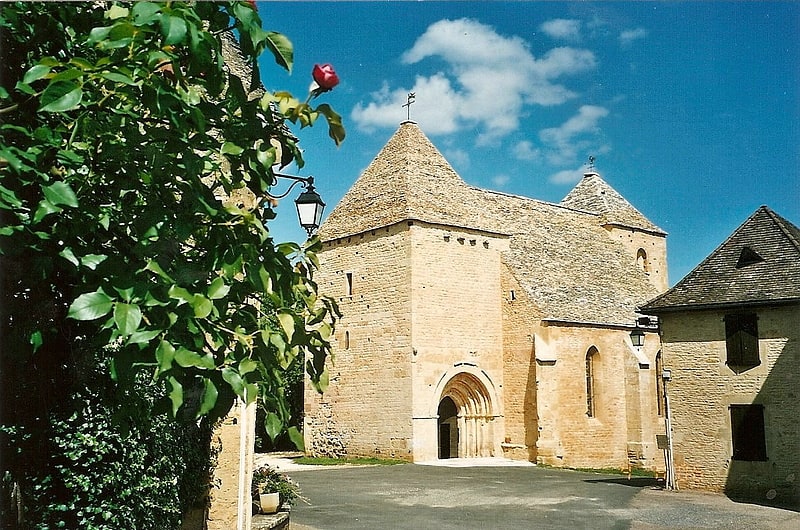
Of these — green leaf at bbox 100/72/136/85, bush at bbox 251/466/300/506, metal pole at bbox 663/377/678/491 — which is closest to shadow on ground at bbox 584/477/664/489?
metal pole at bbox 663/377/678/491

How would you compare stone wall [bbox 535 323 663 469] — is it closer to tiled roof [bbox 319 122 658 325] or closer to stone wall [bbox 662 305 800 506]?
tiled roof [bbox 319 122 658 325]

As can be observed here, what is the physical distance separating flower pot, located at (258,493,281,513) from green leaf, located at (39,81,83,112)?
10.3m

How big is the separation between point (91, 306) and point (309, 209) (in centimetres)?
582

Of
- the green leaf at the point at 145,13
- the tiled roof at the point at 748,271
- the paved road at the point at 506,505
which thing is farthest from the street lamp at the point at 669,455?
the green leaf at the point at 145,13

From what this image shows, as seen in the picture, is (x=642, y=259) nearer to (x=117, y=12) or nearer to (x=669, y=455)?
(x=669, y=455)

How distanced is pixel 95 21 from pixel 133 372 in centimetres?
203

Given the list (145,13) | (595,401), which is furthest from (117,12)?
(595,401)

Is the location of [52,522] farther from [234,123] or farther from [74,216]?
[234,123]

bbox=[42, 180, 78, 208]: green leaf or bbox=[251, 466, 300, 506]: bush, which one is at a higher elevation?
bbox=[42, 180, 78, 208]: green leaf

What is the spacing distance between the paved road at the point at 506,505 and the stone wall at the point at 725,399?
0.84 m

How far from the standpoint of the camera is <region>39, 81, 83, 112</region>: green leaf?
2830 mm

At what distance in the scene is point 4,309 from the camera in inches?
166

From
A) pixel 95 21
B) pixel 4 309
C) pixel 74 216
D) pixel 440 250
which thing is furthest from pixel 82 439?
pixel 440 250

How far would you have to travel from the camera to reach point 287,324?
320 cm
